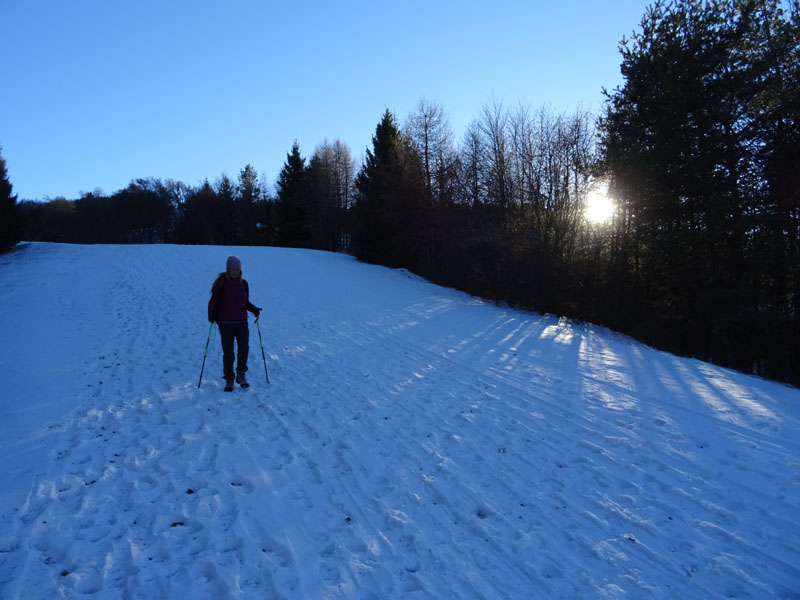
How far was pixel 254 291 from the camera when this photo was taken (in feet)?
57.7

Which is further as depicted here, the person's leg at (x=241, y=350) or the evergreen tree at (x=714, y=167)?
the evergreen tree at (x=714, y=167)

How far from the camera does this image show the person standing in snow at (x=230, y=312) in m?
7.09

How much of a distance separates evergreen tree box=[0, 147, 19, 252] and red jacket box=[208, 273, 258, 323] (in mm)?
22472

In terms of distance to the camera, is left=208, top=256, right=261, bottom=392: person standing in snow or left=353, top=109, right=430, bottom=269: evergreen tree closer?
left=208, top=256, right=261, bottom=392: person standing in snow

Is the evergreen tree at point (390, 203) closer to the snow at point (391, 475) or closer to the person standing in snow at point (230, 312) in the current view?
the snow at point (391, 475)

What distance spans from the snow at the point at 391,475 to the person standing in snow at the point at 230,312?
0.37 m

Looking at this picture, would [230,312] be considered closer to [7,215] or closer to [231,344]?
[231,344]

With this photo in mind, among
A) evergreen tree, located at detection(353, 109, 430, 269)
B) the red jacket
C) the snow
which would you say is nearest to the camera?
the snow

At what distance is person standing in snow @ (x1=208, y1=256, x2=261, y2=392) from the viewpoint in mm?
7090

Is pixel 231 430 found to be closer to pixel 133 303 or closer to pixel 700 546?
pixel 700 546

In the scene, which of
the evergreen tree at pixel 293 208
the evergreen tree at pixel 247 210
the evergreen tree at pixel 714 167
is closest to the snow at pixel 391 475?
the evergreen tree at pixel 714 167

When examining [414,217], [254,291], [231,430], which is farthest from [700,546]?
[414,217]

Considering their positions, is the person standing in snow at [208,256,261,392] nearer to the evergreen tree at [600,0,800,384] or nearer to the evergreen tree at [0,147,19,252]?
the evergreen tree at [600,0,800,384]

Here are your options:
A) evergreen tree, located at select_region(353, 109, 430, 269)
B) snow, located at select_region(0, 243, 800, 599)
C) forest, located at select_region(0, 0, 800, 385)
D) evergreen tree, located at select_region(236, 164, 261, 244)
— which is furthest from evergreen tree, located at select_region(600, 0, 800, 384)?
evergreen tree, located at select_region(236, 164, 261, 244)
